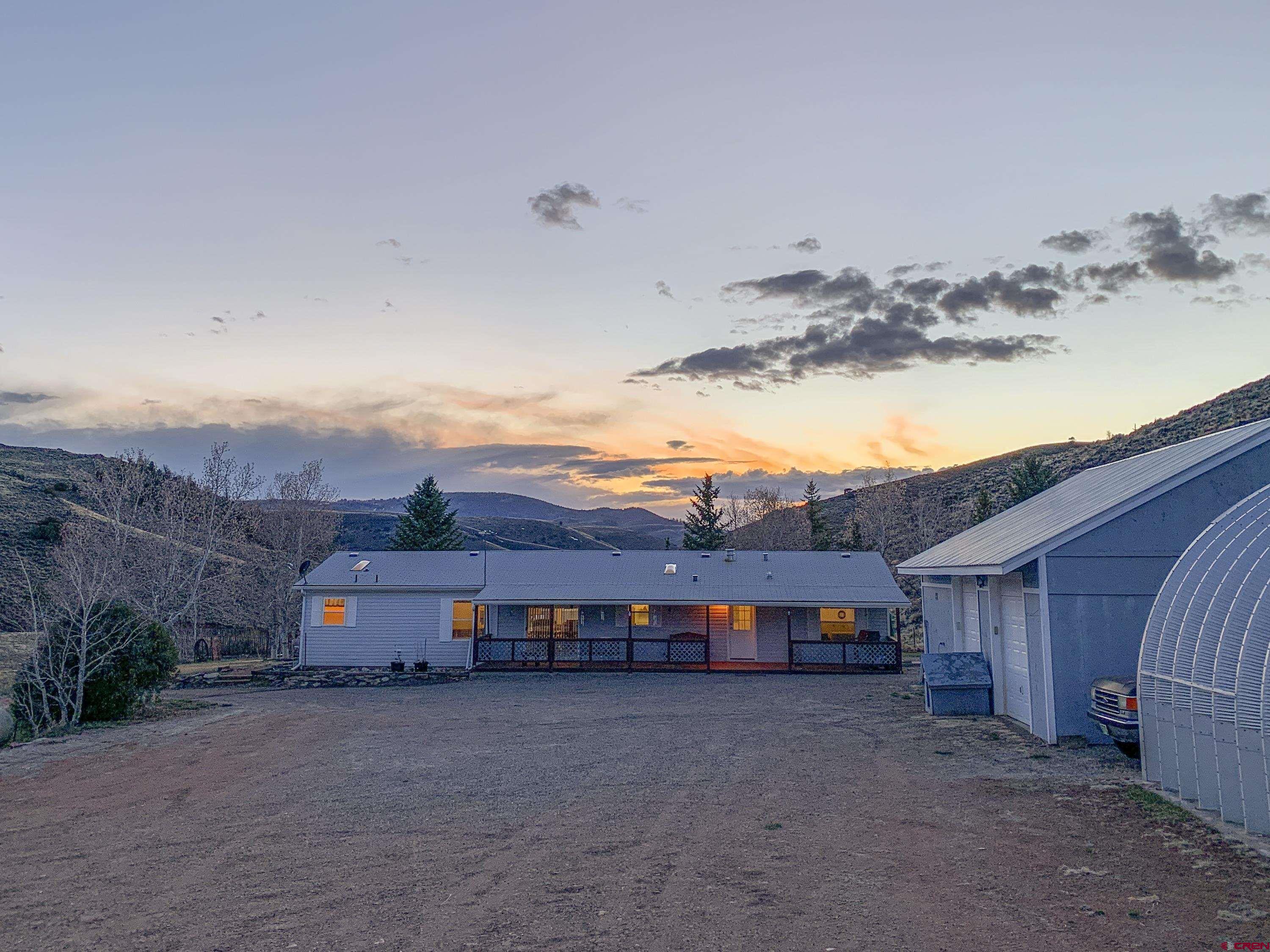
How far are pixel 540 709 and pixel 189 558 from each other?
85.3ft

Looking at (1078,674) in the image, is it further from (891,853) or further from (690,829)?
(690,829)

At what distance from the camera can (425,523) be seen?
4422 centimetres

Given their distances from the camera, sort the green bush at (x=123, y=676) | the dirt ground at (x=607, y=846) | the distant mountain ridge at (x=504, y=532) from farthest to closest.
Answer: the distant mountain ridge at (x=504, y=532)
the green bush at (x=123, y=676)
the dirt ground at (x=607, y=846)

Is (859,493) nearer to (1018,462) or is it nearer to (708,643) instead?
(1018,462)

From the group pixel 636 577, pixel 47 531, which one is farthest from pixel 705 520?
pixel 47 531

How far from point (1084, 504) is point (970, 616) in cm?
396

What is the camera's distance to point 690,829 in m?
8.78

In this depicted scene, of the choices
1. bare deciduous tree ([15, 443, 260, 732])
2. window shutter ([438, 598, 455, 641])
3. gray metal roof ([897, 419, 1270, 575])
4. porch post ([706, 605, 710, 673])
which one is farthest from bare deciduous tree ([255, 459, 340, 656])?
gray metal roof ([897, 419, 1270, 575])

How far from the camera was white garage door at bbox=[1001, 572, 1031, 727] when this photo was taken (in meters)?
14.5

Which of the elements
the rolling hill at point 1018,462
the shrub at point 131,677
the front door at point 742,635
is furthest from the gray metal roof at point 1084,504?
the rolling hill at point 1018,462

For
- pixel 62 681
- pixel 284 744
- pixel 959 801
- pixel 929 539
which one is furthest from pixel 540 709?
pixel 929 539

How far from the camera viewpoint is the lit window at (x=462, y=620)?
2852 centimetres

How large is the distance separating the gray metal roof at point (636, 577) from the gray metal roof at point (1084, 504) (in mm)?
7377

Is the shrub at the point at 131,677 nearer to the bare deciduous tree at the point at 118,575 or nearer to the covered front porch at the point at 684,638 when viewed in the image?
the bare deciduous tree at the point at 118,575
